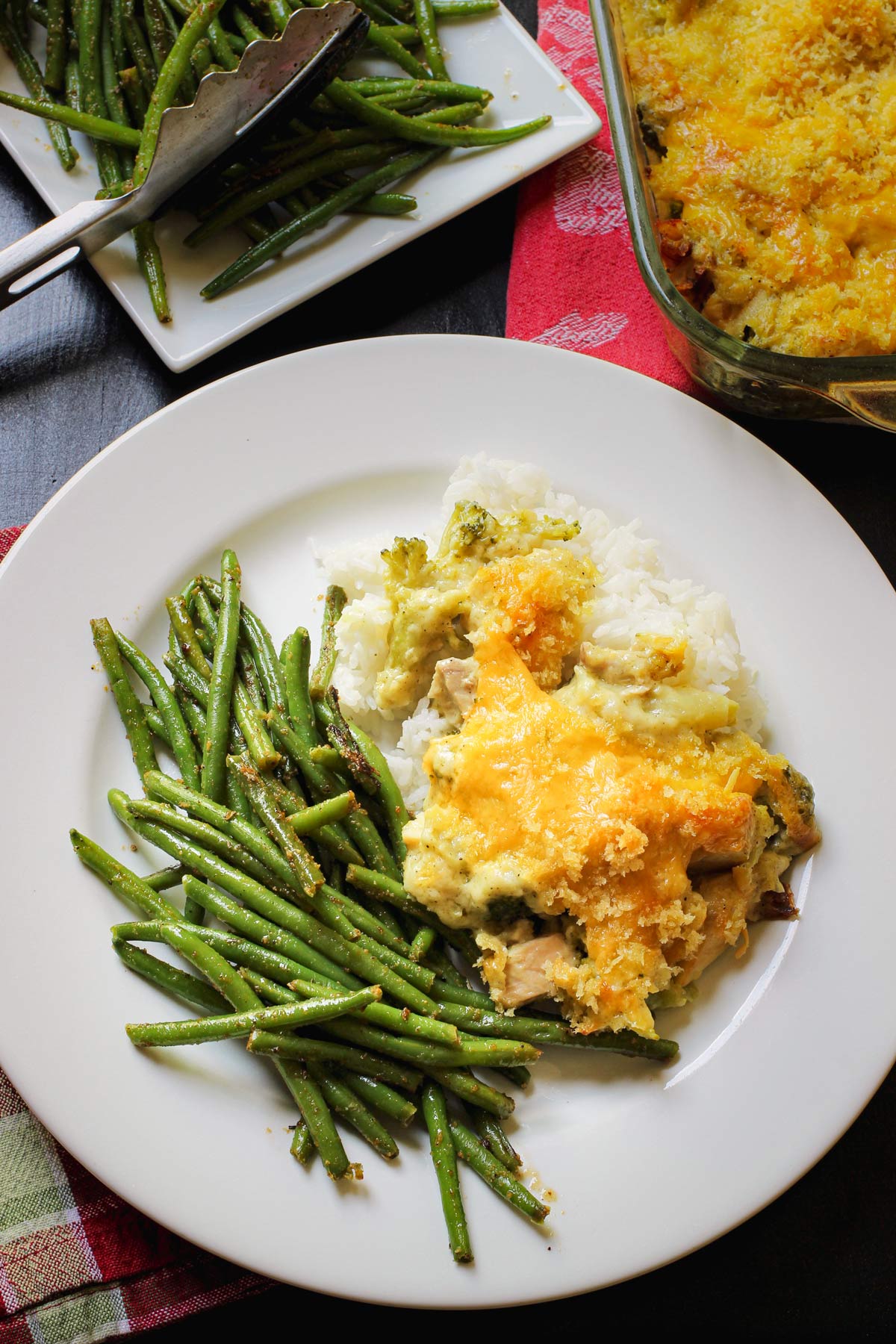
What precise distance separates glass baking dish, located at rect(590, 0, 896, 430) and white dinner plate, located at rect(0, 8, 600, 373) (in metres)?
0.44

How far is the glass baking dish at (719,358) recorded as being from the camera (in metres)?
3.48

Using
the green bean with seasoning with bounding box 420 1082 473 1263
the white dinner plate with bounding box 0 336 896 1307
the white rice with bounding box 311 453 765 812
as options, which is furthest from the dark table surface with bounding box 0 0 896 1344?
the white rice with bounding box 311 453 765 812

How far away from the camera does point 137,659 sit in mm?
3635

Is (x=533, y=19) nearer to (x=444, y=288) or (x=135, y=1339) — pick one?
(x=444, y=288)

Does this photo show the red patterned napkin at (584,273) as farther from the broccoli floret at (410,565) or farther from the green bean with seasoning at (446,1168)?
the green bean with seasoning at (446,1168)

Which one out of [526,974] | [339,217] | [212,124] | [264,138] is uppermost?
[212,124]

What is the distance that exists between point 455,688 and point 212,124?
220 centimetres

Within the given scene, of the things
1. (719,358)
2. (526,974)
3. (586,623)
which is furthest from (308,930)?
(719,358)

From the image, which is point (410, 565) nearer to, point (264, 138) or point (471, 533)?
point (471, 533)

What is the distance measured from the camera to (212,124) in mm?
3971

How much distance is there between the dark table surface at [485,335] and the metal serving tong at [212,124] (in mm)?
365

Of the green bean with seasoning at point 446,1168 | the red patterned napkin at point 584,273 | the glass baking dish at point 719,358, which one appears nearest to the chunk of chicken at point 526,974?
the green bean with seasoning at point 446,1168

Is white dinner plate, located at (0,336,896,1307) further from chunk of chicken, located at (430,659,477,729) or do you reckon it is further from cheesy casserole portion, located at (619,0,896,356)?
chunk of chicken, located at (430,659,477,729)

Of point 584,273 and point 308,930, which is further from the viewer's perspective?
point 584,273
